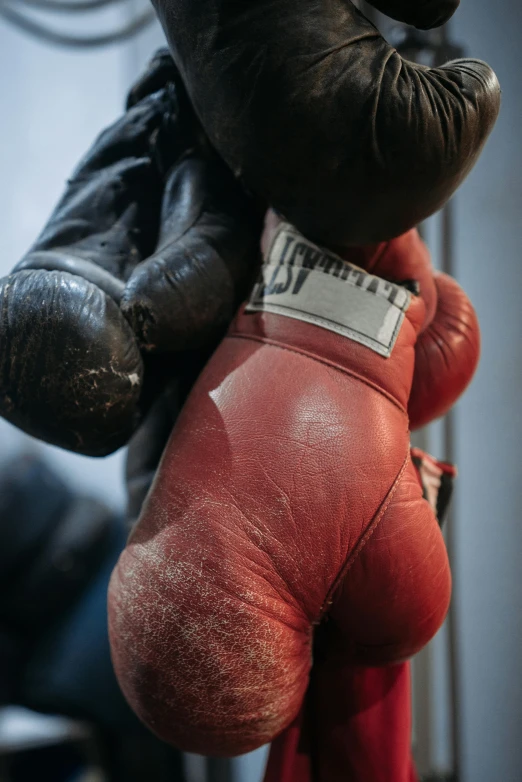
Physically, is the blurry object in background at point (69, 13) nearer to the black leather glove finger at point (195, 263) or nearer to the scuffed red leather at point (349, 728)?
the black leather glove finger at point (195, 263)

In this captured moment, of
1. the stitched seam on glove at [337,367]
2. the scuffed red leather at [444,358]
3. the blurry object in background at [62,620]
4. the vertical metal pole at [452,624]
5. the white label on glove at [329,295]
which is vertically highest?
the white label on glove at [329,295]

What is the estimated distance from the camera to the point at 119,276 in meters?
0.59

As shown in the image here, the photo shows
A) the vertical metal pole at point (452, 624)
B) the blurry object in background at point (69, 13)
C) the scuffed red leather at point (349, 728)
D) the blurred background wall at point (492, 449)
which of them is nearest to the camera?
the scuffed red leather at point (349, 728)

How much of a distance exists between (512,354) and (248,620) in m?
0.60

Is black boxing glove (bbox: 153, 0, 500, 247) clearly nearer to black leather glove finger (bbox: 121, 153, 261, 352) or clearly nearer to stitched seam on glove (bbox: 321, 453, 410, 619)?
black leather glove finger (bbox: 121, 153, 261, 352)

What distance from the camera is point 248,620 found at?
0.48 m

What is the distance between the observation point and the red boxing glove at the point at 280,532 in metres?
0.48

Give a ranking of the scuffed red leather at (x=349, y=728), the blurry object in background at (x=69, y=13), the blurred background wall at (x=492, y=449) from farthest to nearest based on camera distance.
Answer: the blurry object in background at (x=69, y=13) < the blurred background wall at (x=492, y=449) < the scuffed red leather at (x=349, y=728)

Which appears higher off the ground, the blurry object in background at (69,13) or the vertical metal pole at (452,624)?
the blurry object in background at (69,13)

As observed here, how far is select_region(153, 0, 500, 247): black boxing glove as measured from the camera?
0.46 m

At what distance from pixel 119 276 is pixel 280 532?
0.29 metres

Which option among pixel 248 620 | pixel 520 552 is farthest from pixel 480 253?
pixel 248 620

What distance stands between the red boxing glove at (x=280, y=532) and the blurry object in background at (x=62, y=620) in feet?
3.01

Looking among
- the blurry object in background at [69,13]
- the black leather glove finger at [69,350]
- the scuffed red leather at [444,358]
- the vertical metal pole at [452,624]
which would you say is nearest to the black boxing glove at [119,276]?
the black leather glove finger at [69,350]
